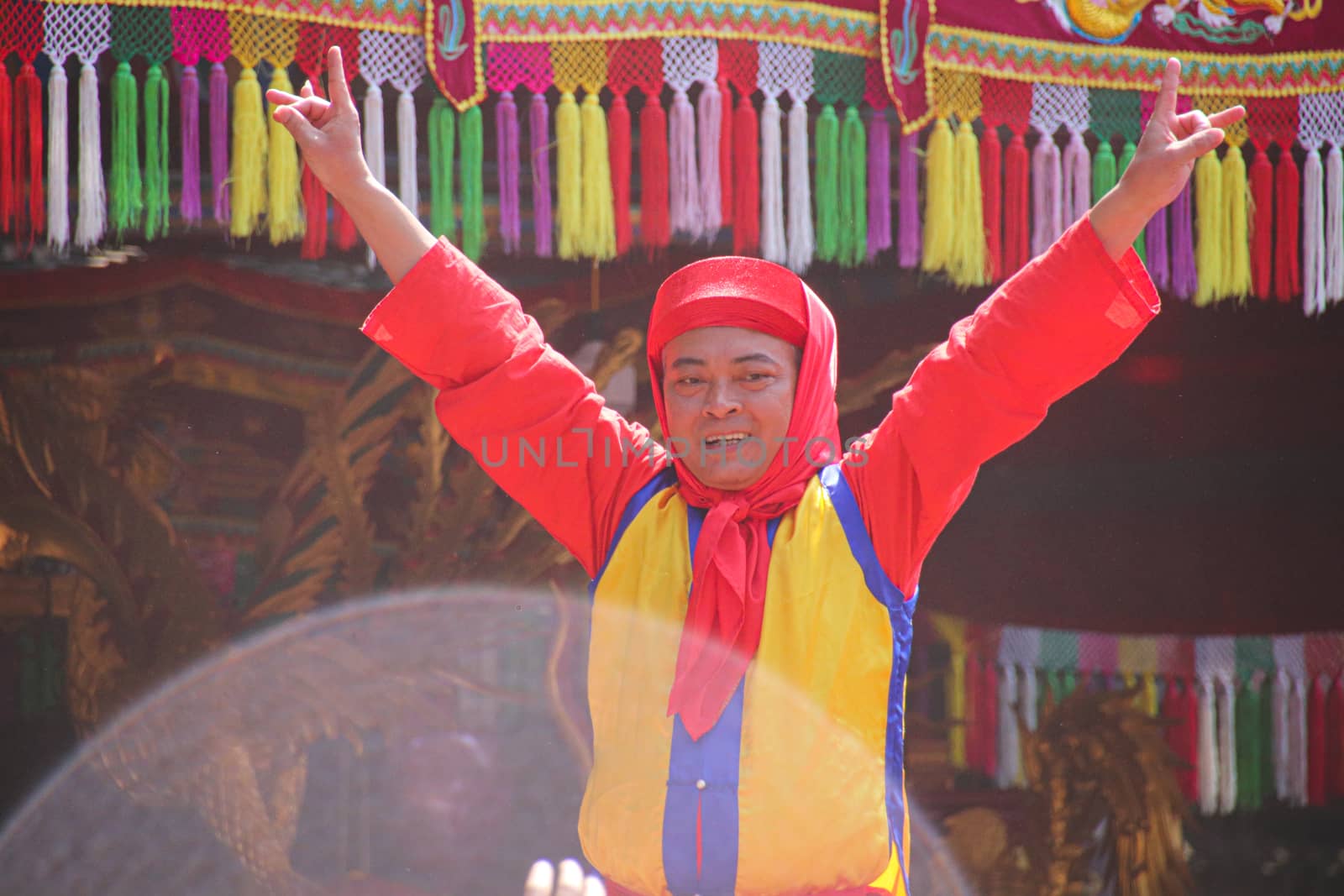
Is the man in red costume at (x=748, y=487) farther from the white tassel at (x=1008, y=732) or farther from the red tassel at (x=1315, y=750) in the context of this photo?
the red tassel at (x=1315, y=750)

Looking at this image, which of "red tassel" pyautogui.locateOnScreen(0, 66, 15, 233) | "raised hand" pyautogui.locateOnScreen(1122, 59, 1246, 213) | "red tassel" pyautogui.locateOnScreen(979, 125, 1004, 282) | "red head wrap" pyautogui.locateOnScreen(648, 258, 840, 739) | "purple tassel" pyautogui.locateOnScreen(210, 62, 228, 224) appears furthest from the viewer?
"red tassel" pyautogui.locateOnScreen(979, 125, 1004, 282)

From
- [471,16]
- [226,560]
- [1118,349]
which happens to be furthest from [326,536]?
[1118,349]

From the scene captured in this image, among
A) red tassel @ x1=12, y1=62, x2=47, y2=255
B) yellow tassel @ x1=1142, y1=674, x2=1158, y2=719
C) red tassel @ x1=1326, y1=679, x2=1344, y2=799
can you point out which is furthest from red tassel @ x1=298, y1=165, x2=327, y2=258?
red tassel @ x1=1326, y1=679, x2=1344, y2=799

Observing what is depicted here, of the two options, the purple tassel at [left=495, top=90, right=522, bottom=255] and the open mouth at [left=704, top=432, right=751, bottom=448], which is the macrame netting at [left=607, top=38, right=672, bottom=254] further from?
the open mouth at [left=704, top=432, right=751, bottom=448]

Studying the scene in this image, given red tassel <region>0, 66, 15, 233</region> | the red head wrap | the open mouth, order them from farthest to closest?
1. red tassel <region>0, 66, 15, 233</region>
2. the open mouth
3. the red head wrap

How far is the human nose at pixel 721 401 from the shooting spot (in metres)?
1.90

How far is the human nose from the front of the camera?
1899 mm

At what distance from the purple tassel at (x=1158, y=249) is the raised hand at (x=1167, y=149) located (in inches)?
47.7

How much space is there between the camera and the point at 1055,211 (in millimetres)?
2885

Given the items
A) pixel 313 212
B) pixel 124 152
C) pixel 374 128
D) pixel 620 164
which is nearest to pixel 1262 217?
pixel 620 164

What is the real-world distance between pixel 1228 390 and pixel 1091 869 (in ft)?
3.89

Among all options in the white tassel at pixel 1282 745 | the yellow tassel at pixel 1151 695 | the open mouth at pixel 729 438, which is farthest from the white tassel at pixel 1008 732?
the open mouth at pixel 729 438

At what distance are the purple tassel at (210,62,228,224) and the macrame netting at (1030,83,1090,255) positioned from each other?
1587mm

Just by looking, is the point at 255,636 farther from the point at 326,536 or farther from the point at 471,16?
the point at 471,16
